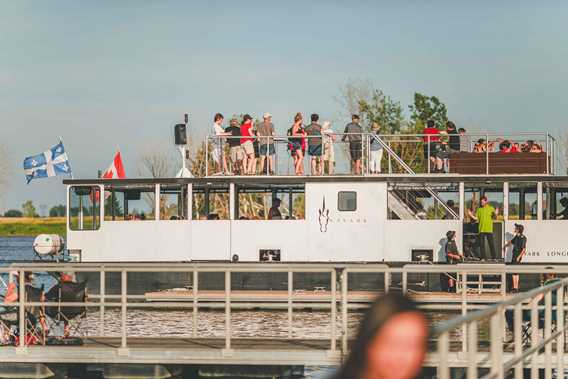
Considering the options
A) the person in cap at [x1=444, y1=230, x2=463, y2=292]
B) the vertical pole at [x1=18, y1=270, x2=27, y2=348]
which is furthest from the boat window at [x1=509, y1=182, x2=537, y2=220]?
the vertical pole at [x1=18, y1=270, x2=27, y2=348]

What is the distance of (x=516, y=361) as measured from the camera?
8508 millimetres

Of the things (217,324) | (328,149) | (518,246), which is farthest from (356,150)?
(217,324)

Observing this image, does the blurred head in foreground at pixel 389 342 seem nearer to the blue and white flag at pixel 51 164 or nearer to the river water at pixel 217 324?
the river water at pixel 217 324

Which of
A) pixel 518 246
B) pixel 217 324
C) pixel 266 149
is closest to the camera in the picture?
pixel 217 324

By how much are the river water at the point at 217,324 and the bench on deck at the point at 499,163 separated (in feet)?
13.4

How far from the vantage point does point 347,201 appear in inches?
1115

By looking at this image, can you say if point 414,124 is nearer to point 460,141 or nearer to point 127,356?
point 460,141

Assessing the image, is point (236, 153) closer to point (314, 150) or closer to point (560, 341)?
point (314, 150)

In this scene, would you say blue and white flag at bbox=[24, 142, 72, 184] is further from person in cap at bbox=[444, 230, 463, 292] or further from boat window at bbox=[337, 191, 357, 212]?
person in cap at bbox=[444, 230, 463, 292]

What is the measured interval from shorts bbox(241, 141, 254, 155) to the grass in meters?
112

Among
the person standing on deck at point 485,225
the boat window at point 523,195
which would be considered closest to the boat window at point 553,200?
the boat window at point 523,195

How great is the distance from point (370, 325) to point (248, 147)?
26.0 meters

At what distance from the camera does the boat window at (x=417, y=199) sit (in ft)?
95.2

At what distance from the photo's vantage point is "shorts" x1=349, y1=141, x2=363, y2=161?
2947 cm
